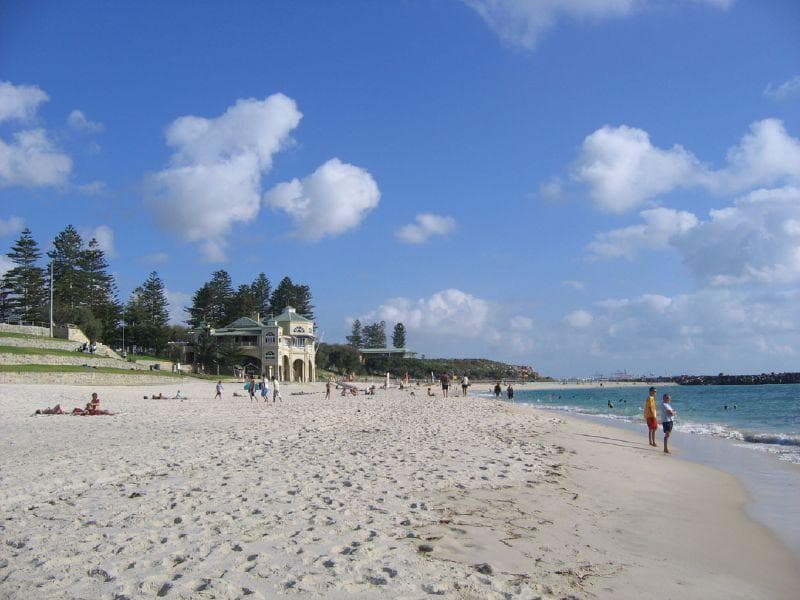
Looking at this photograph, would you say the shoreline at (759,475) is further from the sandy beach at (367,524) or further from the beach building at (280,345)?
the beach building at (280,345)

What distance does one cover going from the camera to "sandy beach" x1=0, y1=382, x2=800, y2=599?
14.6 ft

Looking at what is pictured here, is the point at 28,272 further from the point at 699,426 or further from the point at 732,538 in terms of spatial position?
the point at 732,538

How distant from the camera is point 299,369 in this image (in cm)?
6619

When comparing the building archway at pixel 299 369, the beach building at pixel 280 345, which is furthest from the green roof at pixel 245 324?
the building archway at pixel 299 369

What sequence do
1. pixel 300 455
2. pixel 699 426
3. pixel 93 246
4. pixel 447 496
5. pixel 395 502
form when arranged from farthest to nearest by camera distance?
pixel 93 246
pixel 699 426
pixel 300 455
pixel 447 496
pixel 395 502

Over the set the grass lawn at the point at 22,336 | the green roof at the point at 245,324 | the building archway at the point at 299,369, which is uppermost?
the green roof at the point at 245,324

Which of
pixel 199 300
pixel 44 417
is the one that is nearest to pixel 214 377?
pixel 199 300

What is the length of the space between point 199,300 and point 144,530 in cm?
7685

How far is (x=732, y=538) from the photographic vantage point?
270 inches

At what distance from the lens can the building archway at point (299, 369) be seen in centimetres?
6531

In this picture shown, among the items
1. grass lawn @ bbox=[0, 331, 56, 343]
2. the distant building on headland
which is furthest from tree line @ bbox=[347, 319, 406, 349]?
grass lawn @ bbox=[0, 331, 56, 343]

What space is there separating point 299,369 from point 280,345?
559 cm

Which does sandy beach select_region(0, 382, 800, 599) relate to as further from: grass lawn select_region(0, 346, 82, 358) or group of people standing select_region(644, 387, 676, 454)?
grass lawn select_region(0, 346, 82, 358)

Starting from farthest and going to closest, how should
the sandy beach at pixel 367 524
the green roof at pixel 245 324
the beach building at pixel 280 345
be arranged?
1. the green roof at pixel 245 324
2. the beach building at pixel 280 345
3. the sandy beach at pixel 367 524
